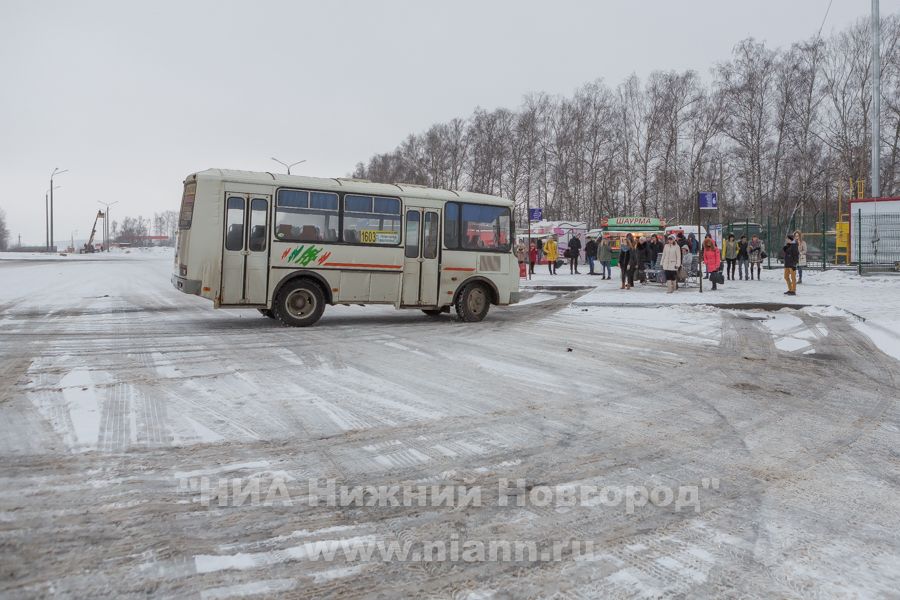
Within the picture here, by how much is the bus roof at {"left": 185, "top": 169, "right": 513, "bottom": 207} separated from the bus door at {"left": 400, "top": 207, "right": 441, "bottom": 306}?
41 cm

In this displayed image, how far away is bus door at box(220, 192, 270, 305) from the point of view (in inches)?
488

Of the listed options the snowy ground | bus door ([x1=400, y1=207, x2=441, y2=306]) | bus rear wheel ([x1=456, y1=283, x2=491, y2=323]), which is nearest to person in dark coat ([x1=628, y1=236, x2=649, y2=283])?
bus rear wheel ([x1=456, y1=283, x2=491, y2=323])

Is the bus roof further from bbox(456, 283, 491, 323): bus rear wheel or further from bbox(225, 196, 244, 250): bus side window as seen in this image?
bbox(456, 283, 491, 323): bus rear wheel

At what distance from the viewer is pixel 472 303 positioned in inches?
583

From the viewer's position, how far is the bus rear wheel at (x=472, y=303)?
14.6m

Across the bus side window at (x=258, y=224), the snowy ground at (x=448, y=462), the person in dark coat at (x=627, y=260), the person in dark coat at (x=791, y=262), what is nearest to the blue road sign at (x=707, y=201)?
the person in dark coat at (x=791, y=262)

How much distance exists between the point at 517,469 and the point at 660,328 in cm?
922

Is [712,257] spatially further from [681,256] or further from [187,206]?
[187,206]

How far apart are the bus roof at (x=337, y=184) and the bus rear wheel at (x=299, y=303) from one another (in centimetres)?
191

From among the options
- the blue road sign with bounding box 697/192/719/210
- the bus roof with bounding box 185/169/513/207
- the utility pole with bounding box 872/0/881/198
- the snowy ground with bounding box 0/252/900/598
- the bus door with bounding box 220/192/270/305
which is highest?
the utility pole with bounding box 872/0/881/198

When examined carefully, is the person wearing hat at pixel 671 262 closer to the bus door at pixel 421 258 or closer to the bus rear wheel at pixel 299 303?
the bus door at pixel 421 258

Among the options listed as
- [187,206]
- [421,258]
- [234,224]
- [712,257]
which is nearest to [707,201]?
[712,257]

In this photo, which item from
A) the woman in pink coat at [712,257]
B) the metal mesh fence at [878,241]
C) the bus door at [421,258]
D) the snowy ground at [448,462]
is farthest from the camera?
the metal mesh fence at [878,241]

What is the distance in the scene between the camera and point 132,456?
4727mm
